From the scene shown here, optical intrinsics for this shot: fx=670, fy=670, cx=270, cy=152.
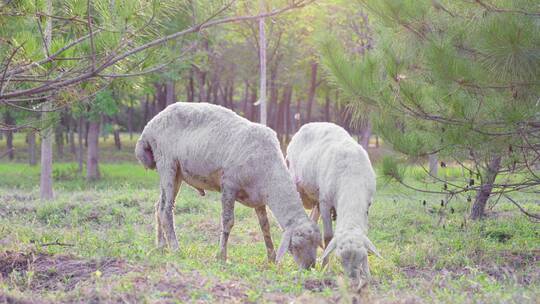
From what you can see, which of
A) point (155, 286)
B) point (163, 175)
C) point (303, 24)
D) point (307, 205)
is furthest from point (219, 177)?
point (303, 24)

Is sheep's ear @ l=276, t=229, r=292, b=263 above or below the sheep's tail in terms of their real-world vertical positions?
below

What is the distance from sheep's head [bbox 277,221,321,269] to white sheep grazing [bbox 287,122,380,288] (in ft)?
0.70

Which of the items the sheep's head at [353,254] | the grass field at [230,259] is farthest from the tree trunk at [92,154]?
the sheep's head at [353,254]

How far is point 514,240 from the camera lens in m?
8.75

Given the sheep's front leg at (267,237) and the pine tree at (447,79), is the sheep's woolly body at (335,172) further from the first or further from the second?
the sheep's front leg at (267,237)

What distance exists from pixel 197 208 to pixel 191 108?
444 cm

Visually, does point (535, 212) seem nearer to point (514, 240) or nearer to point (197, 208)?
point (514, 240)

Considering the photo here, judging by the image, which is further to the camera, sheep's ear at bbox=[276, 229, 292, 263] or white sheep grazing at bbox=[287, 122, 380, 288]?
sheep's ear at bbox=[276, 229, 292, 263]

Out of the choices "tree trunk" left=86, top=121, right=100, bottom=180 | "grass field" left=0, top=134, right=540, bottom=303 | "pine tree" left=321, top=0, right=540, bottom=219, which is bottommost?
"tree trunk" left=86, top=121, right=100, bottom=180

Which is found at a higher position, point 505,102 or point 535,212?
point 505,102

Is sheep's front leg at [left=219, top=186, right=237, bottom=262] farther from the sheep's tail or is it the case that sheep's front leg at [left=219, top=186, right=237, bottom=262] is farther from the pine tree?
the pine tree

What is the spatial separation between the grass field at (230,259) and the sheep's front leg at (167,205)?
23 cm

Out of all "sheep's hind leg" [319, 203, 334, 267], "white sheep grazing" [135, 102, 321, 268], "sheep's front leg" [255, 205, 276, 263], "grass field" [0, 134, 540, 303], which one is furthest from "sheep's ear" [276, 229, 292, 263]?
"sheep's front leg" [255, 205, 276, 263]

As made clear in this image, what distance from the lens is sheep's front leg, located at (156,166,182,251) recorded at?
7570 millimetres
